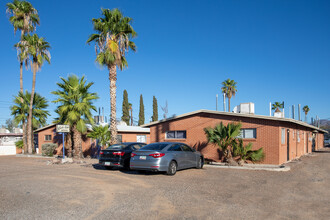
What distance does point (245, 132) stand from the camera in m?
17.7

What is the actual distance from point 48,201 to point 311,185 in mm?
8438

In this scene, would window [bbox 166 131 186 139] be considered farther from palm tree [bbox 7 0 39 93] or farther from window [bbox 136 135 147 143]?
palm tree [bbox 7 0 39 93]

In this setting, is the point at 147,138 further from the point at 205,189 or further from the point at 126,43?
the point at 205,189

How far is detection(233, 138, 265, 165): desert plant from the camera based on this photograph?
16.7m

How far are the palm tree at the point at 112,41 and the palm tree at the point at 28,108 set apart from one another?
12694 millimetres

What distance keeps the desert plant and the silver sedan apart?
4.16m

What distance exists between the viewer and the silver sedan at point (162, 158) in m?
12.1

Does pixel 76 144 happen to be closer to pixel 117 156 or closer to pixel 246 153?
pixel 117 156

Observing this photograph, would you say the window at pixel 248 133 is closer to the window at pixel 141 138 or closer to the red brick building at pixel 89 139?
the red brick building at pixel 89 139

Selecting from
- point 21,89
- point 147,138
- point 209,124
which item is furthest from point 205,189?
point 21,89

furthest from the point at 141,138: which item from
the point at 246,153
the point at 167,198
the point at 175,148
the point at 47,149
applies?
the point at 167,198

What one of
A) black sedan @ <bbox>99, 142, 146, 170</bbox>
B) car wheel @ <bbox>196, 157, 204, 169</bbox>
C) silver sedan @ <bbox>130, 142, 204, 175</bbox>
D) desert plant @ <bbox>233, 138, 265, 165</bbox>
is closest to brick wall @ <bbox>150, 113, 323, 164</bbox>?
desert plant @ <bbox>233, 138, 265, 165</bbox>

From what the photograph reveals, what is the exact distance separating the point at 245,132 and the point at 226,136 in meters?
1.76

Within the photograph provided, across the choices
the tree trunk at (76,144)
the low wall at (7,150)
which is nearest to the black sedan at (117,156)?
the tree trunk at (76,144)
